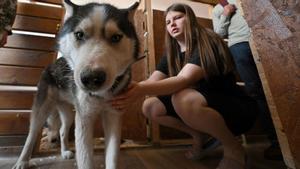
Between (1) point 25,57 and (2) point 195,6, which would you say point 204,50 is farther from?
(2) point 195,6

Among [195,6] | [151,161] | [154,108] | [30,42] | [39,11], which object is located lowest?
[151,161]

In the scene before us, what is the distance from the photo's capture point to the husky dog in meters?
0.77

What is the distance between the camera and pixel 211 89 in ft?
4.22

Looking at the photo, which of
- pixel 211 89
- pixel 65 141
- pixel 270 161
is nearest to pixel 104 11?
pixel 211 89

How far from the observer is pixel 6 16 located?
1.36m

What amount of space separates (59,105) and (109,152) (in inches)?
24.1

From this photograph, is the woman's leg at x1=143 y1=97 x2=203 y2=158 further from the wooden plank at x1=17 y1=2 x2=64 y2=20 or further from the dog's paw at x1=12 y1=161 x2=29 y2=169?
the wooden plank at x1=17 y1=2 x2=64 y2=20

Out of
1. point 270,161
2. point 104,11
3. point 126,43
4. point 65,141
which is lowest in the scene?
point 270,161

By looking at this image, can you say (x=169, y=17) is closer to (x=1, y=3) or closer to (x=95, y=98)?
(x=95, y=98)

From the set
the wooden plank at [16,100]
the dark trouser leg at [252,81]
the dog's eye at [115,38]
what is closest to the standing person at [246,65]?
the dark trouser leg at [252,81]

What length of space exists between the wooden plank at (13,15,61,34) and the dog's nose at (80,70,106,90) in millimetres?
1234

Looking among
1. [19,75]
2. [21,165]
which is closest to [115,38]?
[21,165]

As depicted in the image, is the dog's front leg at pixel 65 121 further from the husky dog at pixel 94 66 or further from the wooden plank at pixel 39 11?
the wooden plank at pixel 39 11

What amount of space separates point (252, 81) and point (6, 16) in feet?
5.14
